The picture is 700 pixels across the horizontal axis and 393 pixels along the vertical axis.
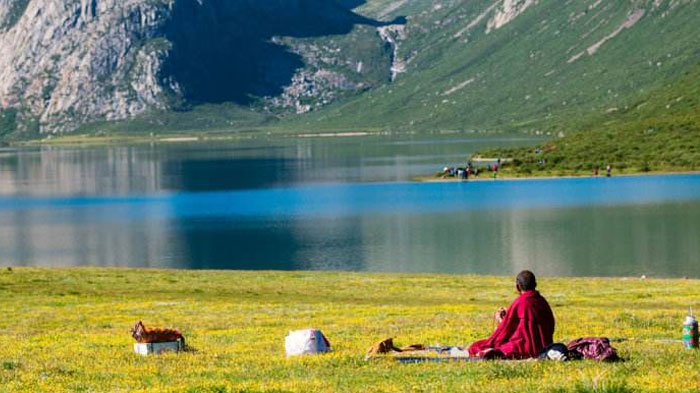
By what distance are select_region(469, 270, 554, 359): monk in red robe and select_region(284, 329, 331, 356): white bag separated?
448cm

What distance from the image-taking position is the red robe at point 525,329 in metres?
27.1

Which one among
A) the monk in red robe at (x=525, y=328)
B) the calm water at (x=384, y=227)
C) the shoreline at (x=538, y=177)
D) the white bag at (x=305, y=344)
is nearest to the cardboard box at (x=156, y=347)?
the white bag at (x=305, y=344)

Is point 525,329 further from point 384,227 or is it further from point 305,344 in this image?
point 384,227

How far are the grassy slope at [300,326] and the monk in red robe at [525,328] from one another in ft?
3.35

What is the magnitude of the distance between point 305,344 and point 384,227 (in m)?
84.6

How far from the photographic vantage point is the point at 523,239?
98688mm

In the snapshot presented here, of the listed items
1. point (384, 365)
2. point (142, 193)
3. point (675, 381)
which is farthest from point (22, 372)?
point (142, 193)

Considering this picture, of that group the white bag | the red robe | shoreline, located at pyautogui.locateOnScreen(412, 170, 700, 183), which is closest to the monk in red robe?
the red robe

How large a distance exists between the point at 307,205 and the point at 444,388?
121823 millimetres

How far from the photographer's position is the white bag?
2986cm

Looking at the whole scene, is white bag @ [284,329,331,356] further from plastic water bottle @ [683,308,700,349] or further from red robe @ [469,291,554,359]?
plastic water bottle @ [683,308,700,349]

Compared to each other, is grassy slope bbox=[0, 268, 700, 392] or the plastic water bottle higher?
the plastic water bottle

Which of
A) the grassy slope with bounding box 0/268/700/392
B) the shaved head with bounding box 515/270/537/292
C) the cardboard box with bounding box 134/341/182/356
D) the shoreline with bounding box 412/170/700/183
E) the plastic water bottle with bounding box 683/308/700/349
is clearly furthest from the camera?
the shoreline with bounding box 412/170/700/183

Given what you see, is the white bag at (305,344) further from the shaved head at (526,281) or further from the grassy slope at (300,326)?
the shaved head at (526,281)
